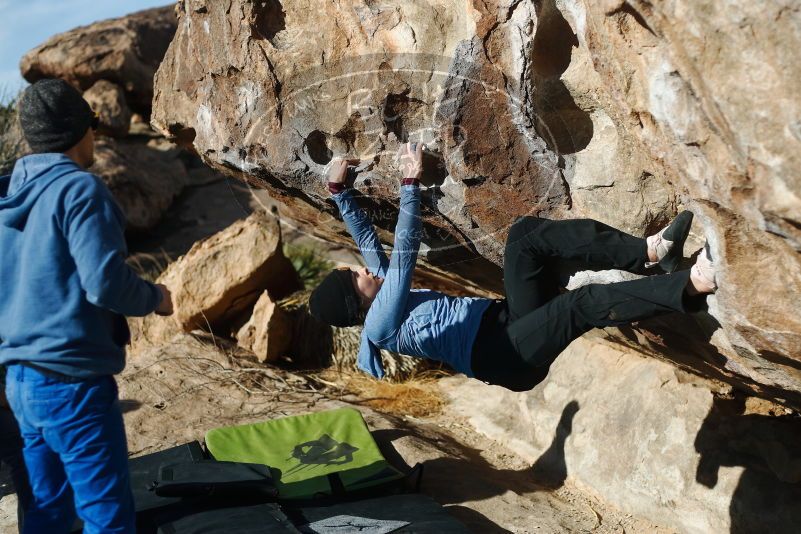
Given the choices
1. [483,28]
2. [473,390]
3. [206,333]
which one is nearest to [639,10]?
[483,28]

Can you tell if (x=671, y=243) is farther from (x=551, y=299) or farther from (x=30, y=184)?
(x=30, y=184)

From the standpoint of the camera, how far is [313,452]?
16.4 feet

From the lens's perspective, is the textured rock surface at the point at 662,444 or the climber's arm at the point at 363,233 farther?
the textured rock surface at the point at 662,444

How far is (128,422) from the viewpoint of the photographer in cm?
550

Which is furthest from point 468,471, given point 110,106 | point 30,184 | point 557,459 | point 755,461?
point 110,106

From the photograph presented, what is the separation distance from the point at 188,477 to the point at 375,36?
7.32 ft

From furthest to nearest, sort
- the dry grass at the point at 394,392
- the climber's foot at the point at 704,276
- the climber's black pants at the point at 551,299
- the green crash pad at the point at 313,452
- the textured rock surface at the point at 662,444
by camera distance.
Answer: the dry grass at the point at 394,392, the green crash pad at the point at 313,452, the textured rock surface at the point at 662,444, the climber's black pants at the point at 551,299, the climber's foot at the point at 704,276

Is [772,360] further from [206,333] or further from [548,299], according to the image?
[206,333]

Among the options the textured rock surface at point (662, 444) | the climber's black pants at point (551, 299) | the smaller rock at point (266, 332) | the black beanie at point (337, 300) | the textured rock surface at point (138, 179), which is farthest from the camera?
the textured rock surface at point (138, 179)

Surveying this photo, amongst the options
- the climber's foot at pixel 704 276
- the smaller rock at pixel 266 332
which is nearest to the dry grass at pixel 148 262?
the smaller rock at pixel 266 332

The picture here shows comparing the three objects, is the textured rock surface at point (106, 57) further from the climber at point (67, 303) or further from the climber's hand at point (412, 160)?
the climber at point (67, 303)

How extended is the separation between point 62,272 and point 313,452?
8.07 ft

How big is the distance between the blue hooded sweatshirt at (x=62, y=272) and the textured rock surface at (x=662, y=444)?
2772mm

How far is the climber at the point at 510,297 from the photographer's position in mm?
3461
